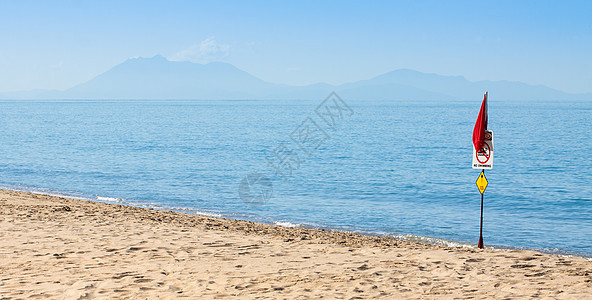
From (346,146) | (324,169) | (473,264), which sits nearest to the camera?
(473,264)

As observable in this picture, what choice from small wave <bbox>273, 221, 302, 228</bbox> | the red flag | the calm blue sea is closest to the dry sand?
the red flag

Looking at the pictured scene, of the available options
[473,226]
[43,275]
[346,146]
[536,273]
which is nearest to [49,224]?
[43,275]

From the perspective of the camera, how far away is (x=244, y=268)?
8727 millimetres

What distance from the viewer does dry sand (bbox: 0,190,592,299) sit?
7430 millimetres

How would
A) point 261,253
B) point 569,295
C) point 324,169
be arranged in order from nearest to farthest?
point 569,295 < point 261,253 < point 324,169

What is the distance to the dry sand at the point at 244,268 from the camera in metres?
7.43

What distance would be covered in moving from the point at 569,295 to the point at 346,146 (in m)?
41.3

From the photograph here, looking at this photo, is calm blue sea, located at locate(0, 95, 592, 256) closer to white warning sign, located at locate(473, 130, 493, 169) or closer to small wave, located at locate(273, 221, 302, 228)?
small wave, located at locate(273, 221, 302, 228)

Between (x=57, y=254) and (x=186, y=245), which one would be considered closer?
(x=57, y=254)

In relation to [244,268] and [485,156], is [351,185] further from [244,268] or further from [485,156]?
[244,268]

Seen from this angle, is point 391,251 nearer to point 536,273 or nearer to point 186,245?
point 536,273

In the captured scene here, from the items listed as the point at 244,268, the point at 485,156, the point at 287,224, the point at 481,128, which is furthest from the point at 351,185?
the point at 244,268

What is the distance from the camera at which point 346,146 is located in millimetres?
48438

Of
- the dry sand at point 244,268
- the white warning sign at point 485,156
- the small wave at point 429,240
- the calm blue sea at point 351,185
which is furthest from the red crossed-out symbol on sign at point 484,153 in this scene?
the calm blue sea at point 351,185
